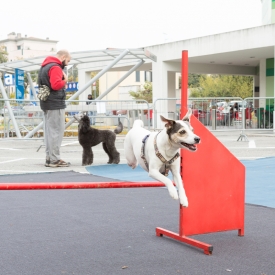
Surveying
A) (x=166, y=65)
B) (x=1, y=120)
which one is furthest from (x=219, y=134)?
(x=166, y=65)

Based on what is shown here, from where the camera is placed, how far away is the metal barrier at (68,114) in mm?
16250

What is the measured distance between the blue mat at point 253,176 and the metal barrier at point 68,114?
5709 millimetres

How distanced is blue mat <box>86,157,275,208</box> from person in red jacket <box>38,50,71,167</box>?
37.9 inches

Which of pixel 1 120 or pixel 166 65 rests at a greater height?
pixel 166 65

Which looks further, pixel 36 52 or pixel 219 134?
pixel 36 52

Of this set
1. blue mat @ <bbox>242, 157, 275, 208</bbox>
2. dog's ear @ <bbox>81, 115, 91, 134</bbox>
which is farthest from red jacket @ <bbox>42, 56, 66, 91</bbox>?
blue mat @ <bbox>242, 157, 275, 208</bbox>

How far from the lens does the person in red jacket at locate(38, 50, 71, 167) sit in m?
9.43

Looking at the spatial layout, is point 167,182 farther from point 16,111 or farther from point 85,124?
point 16,111

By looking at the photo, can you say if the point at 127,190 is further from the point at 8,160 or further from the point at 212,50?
the point at 212,50

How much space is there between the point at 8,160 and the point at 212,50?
18.1m

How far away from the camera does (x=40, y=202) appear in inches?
266

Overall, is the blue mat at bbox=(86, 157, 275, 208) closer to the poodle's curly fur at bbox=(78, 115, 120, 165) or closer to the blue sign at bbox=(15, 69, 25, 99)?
the poodle's curly fur at bbox=(78, 115, 120, 165)

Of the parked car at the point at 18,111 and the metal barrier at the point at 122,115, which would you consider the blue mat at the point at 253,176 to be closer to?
the metal barrier at the point at 122,115

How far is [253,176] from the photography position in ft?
29.3
